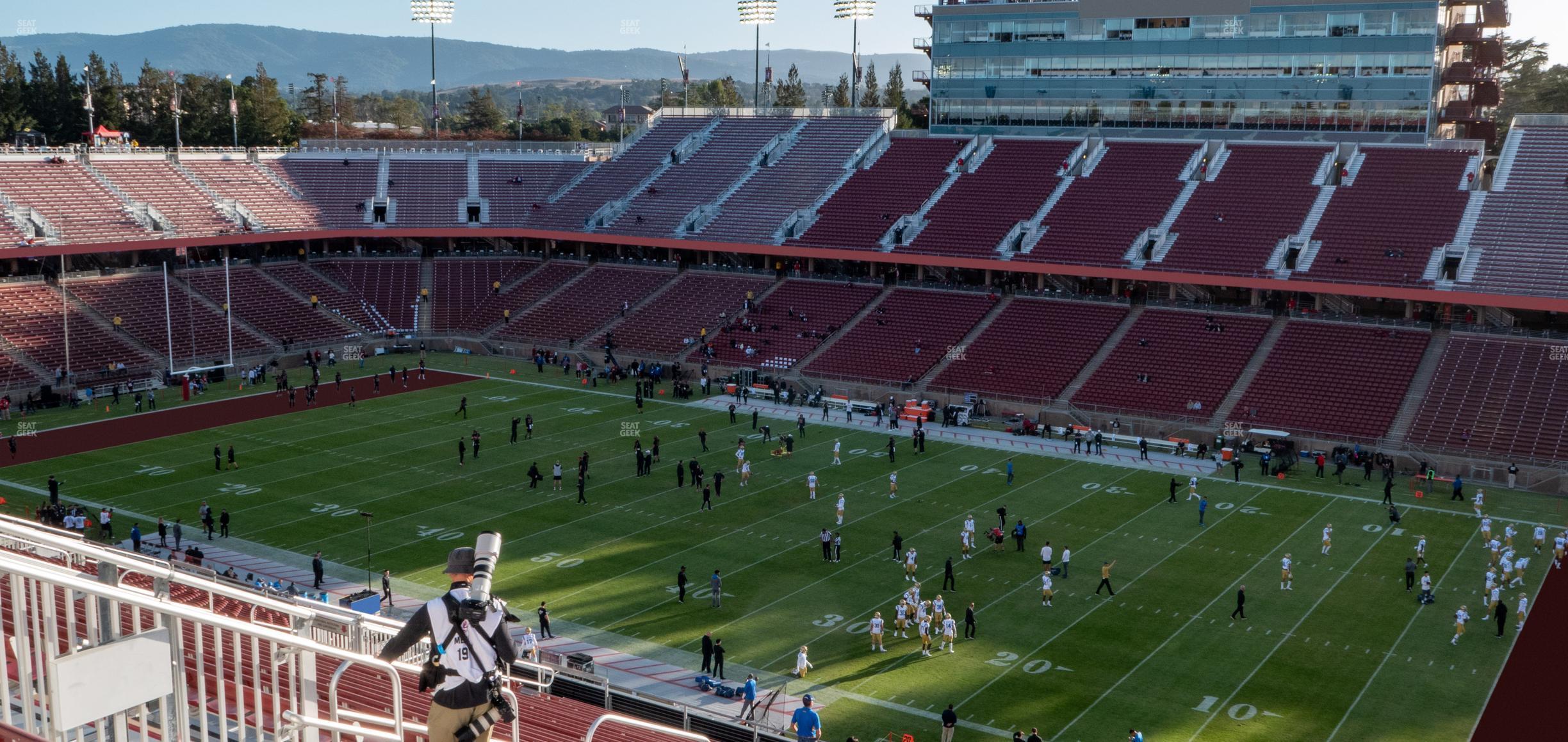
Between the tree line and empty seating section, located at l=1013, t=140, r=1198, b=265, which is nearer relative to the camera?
empty seating section, located at l=1013, t=140, r=1198, b=265

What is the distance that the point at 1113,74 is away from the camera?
6700 centimetres

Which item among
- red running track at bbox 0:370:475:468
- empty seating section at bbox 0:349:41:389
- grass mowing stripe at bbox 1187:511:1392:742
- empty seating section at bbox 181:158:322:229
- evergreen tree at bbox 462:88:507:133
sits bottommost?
grass mowing stripe at bbox 1187:511:1392:742

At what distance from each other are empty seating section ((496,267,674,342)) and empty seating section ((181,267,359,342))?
8.73 metres

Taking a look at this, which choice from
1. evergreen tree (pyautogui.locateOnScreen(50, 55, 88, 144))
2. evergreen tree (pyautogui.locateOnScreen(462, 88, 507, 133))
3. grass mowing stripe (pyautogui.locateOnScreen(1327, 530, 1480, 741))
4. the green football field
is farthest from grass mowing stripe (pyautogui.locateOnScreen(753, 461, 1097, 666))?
evergreen tree (pyautogui.locateOnScreen(462, 88, 507, 133))

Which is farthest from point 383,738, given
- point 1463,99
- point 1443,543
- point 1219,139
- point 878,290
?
point 1463,99

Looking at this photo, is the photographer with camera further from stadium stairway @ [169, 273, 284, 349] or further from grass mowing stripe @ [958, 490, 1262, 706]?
stadium stairway @ [169, 273, 284, 349]

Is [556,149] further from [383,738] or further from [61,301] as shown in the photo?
[383,738]

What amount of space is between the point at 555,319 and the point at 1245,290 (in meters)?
33.6

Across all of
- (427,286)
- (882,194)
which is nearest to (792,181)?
(882,194)

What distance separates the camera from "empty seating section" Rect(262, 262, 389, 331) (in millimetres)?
66438

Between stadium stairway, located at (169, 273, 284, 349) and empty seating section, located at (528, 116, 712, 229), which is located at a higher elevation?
empty seating section, located at (528, 116, 712, 229)

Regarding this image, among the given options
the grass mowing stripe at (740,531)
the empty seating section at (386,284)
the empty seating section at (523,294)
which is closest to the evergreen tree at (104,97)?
the empty seating section at (386,284)

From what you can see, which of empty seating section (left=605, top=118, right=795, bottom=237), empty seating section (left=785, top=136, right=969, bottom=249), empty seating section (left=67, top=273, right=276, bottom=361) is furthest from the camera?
empty seating section (left=605, top=118, right=795, bottom=237)

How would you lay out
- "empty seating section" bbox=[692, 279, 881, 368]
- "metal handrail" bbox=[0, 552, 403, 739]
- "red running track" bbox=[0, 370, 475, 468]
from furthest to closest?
"empty seating section" bbox=[692, 279, 881, 368], "red running track" bbox=[0, 370, 475, 468], "metal handrail" bbox=[0, 552, 403, 739]
